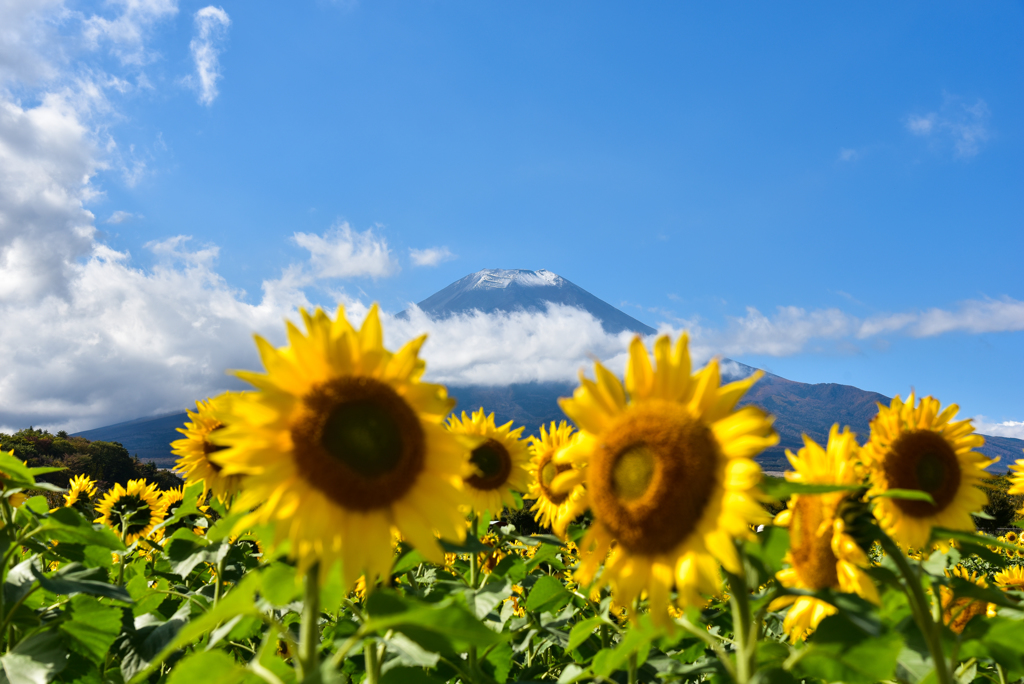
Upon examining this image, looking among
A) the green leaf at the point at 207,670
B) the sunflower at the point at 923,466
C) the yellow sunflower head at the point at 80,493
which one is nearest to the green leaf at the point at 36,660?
the green leaf at the point at 207,670

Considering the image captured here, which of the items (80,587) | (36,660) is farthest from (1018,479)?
(36,660)

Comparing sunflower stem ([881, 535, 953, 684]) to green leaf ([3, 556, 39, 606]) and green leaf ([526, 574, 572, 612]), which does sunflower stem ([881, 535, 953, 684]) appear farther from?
green leaf ([3, 556, 39, 606])

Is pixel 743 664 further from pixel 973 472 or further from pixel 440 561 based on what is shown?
pixel 973 472

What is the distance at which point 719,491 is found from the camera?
6.23ft

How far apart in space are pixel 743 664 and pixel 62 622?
3.23 meters

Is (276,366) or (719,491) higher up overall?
(276,366)

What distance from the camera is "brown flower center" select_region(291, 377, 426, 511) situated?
2.00 m

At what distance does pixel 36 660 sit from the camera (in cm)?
266

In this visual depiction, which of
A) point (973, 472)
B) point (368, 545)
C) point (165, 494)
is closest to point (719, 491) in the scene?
point (368, 545)

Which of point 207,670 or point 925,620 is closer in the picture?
point 207,670

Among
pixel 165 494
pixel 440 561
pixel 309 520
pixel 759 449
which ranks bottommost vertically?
pixel 165 494

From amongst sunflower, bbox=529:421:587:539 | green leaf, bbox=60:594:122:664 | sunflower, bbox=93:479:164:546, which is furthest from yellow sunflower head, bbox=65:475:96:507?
sunflower, bbox=529:421:587:539

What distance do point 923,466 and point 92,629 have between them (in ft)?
13.6

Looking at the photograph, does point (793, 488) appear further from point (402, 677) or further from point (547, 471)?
point (547, 471)
